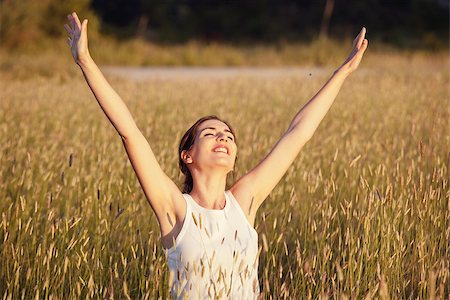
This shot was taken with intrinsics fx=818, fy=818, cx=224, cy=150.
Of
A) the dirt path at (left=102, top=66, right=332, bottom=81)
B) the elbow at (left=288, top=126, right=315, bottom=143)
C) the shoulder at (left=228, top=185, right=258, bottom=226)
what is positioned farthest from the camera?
the dirt path at (left=102, top=66, right=332, bottom=81)

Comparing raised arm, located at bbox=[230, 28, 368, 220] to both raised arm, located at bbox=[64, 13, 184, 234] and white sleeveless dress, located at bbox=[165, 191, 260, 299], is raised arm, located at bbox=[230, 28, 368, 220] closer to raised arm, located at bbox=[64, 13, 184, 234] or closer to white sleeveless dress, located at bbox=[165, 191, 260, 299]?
white sleeveless dress, located at bbox=[165, 191, 260, 299]

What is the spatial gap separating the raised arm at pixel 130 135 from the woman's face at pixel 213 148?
0.15 meters

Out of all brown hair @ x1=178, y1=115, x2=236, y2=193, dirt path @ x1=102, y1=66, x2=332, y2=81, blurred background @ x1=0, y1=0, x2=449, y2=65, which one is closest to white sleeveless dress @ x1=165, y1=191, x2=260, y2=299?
brown hair @ x1=178, y1=115, x2=236, y2=193

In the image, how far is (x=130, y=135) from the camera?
8.08ft

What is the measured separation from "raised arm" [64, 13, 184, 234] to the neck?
0.36ft

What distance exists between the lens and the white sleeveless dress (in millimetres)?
2412

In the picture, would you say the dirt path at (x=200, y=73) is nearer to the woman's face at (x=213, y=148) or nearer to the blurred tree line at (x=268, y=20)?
the woman's face at (x=213, y=148)

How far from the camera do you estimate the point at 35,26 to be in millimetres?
18156

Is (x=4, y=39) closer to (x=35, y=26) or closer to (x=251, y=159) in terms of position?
(x=35, y=26)

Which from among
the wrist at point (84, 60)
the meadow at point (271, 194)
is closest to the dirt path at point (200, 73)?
the meadow at point (271, 194)

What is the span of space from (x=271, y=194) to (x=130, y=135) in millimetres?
1583

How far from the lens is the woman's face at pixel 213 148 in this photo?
102 inches

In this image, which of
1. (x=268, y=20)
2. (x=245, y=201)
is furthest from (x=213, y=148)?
(x=268, y=20)

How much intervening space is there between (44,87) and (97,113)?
283 centimetres
